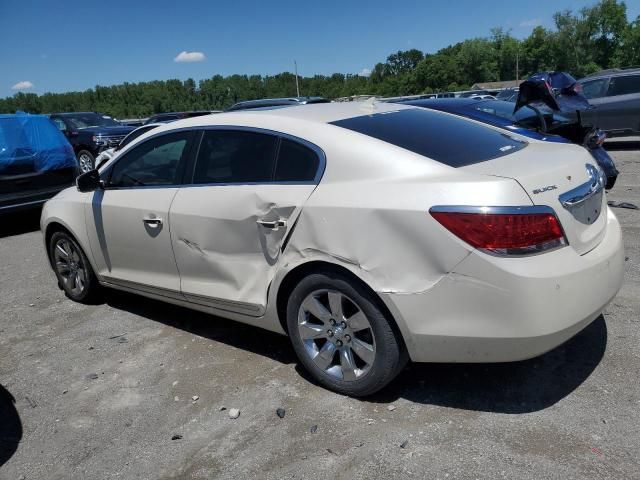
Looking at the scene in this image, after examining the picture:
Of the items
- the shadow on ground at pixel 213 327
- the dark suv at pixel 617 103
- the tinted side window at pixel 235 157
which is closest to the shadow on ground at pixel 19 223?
the shadow on ground at pixel 213 327

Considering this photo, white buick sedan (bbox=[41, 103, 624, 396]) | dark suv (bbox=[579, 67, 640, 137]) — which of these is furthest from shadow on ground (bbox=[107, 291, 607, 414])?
dark suv (bbox=[579, 67, 640, 137])

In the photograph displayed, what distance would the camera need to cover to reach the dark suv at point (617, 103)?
1228 centimetres

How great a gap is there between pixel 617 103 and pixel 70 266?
38.7 ft

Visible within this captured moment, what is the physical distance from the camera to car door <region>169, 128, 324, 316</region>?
3283mm

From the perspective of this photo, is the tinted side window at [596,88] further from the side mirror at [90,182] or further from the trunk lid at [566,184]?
the side mirror at [90,182]

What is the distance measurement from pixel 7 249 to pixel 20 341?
368 cm

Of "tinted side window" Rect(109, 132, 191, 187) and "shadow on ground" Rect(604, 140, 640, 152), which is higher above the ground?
"tinted side window" Rect(109, 132, 191, 187)

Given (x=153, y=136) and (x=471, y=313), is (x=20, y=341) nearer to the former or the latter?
(x=153, y=136)

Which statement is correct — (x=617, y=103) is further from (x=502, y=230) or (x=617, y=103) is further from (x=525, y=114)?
(x=502, y=230)

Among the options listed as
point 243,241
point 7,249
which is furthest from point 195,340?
point 7,249

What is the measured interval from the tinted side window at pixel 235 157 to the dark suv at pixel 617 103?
11.2 meters

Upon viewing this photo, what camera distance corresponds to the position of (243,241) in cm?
Answer: 346

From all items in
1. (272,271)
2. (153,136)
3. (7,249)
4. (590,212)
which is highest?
(153,136)

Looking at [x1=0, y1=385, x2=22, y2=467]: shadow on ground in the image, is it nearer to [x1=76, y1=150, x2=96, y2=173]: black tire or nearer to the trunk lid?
the trunk lid
